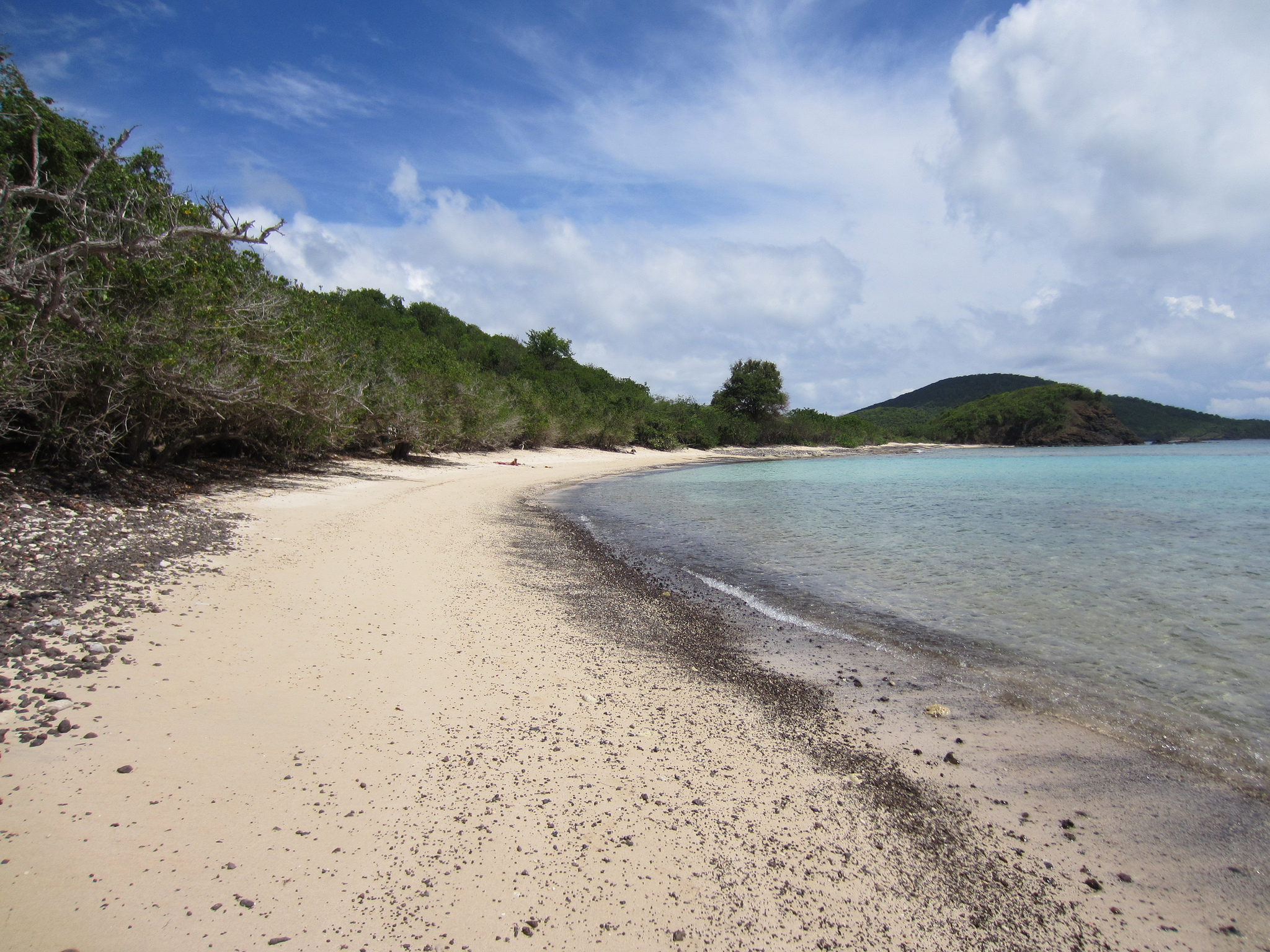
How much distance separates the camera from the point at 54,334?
28.1 feet

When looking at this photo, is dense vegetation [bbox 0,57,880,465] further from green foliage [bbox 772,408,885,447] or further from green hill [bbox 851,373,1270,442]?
green hill [bbox 851,373,1270,442]

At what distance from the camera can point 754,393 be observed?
7362 cm

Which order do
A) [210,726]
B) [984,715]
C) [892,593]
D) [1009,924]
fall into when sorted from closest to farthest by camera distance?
[1009,924] → [210,726] → [984,715] → [892,593]

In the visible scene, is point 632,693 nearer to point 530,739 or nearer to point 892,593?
point 530,739

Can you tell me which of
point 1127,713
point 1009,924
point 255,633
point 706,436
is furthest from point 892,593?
point 706,436

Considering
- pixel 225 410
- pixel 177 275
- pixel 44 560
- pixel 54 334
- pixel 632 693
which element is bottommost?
pixel 632 693

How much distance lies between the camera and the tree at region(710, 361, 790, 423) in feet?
241

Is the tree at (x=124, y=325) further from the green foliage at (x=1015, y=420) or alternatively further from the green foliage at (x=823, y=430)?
the green foliage at (x=1015, y=420)

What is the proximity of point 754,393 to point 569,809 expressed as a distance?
240ft

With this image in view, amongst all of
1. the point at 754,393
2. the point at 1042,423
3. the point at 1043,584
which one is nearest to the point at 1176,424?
the point at 1042,423

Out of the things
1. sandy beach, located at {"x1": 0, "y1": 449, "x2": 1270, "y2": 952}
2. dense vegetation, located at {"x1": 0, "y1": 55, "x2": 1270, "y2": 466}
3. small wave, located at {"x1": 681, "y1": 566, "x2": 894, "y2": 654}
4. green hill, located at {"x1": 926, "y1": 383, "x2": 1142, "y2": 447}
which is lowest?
small wave, located at {"x1": 681, "y1": 566, "x2": 894, "y2": 654}

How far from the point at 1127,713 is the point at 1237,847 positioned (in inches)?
66.1

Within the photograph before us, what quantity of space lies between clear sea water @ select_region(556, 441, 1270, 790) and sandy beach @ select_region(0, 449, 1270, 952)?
0.82m

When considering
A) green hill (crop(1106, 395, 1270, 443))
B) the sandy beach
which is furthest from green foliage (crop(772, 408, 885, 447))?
green hill (crop(1106, 395, 1270, 443))
